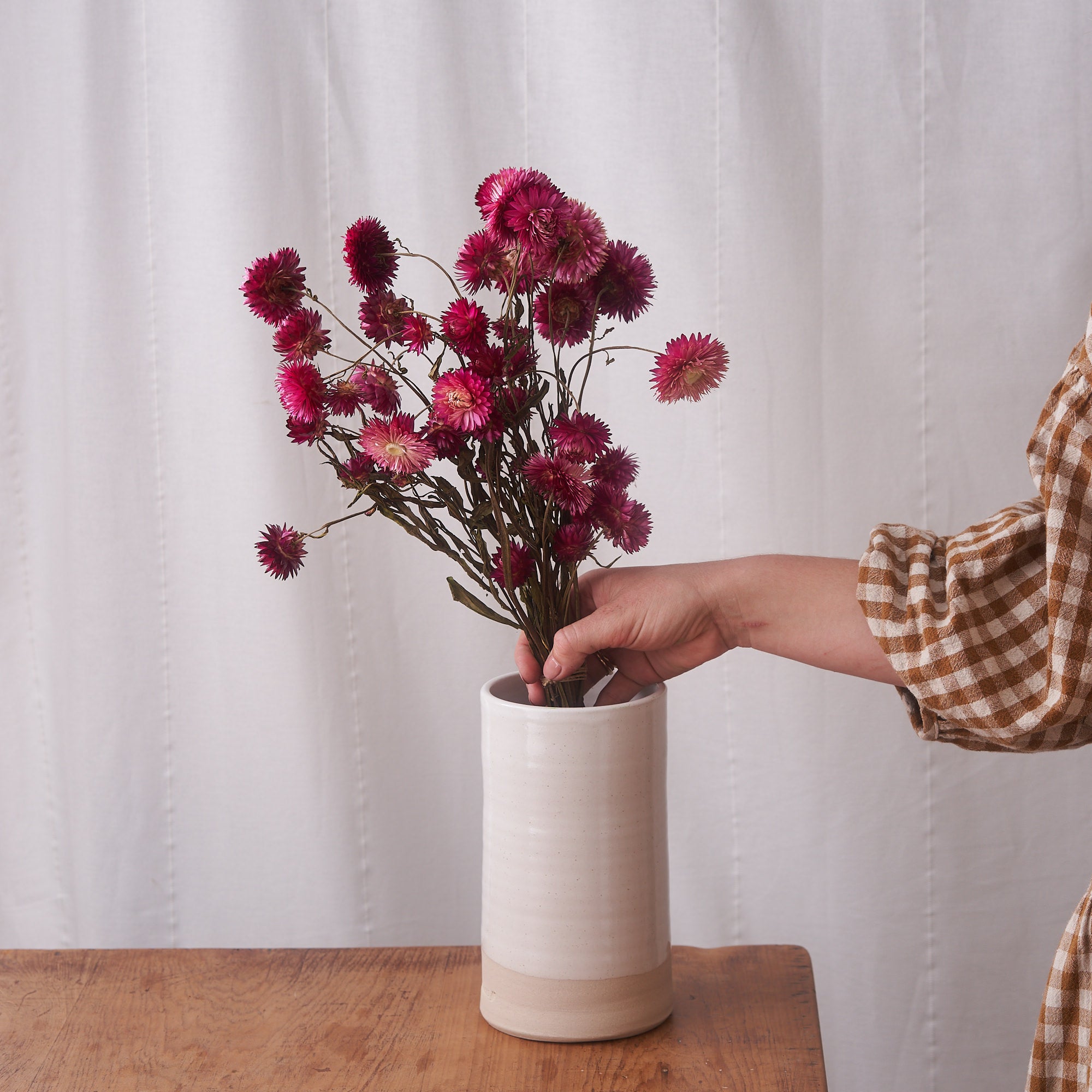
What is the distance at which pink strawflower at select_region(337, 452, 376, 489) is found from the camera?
2.47ft

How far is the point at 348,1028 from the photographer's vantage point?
2.77ft

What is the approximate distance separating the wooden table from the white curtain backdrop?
507 millimetres

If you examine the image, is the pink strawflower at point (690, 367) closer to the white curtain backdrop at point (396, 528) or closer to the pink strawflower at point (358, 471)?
the pink strawflower at point (358, 471)

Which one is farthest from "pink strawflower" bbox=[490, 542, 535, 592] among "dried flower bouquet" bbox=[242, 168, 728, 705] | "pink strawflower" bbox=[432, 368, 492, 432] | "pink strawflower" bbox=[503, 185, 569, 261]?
"pink strawflower" bbox=[503, 185, 569, 261]

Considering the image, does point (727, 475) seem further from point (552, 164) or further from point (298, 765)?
point (298, 765)

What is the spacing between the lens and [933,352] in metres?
1.35

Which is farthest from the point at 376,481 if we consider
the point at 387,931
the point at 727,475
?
the point at 387,931

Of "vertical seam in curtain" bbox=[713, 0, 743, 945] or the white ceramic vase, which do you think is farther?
"vertical seam in curtain" bbox=[713, 0, 743, 945]

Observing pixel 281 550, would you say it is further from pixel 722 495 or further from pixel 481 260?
pixel 722 495

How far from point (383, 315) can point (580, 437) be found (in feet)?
0.58

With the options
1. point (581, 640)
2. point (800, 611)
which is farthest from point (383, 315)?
point (800, 611)

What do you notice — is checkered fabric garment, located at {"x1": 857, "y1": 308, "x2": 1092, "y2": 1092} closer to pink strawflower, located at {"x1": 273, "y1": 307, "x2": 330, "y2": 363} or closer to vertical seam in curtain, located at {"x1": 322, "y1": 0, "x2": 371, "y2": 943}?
pink strawflower, located at {"x1": 273, "y1": 307, "x2": 330, "y2": 363}

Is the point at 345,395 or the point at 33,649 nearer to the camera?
the point at 345,395

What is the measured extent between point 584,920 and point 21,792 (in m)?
1.08
